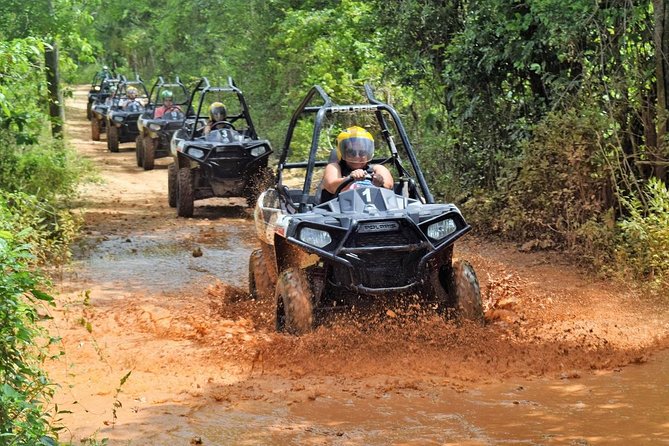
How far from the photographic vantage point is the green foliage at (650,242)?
8.32 meters

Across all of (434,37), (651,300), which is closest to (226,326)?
(651,300)

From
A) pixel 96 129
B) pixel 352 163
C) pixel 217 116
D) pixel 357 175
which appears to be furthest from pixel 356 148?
pixel 96 129

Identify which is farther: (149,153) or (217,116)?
(149,153)

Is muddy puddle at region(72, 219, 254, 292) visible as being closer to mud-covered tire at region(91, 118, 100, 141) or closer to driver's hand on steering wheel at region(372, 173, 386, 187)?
driver's hand on steering wheel at region(372, 173, 386, 187)

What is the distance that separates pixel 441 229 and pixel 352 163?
1.22 metres

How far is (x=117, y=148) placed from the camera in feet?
83.4

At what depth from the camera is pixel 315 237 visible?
6996mm

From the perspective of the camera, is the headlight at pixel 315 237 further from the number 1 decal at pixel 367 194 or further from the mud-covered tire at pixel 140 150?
the mud-covered tire at pixel 140 150

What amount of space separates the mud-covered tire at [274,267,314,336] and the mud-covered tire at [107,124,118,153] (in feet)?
61.5

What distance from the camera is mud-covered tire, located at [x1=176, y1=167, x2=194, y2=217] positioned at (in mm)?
14258

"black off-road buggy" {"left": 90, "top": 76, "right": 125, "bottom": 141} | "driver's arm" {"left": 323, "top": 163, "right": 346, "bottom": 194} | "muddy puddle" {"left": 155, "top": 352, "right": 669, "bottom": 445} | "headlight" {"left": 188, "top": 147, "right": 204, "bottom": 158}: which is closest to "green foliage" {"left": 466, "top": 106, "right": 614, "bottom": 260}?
"driver's arm" {"left": 323, "top": 163, "right": 346, "bottom": 194}

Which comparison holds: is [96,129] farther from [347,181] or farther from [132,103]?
[347,181]

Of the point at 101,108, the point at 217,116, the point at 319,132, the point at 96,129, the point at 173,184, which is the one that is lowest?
the point at 96,129

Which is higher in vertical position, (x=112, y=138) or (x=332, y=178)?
(x=332, y=178)
